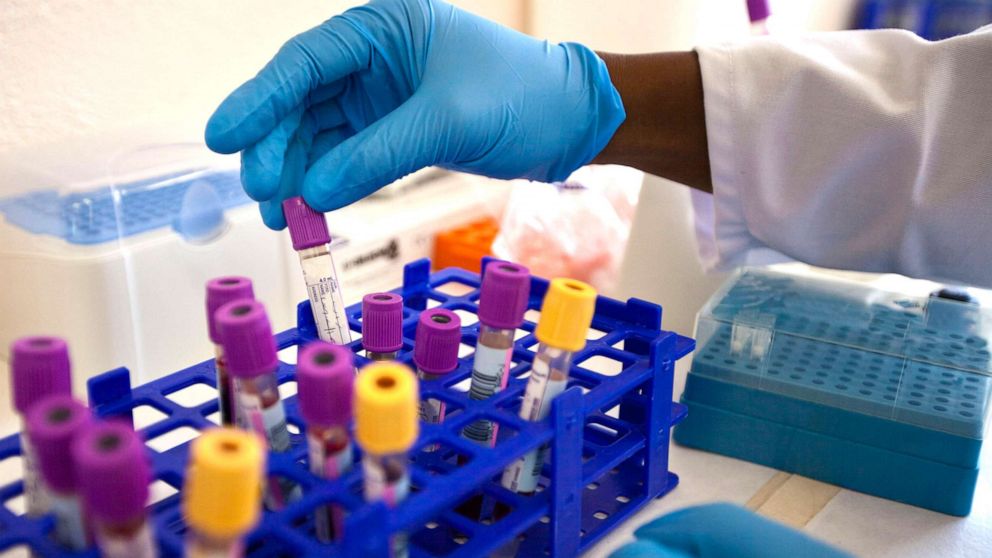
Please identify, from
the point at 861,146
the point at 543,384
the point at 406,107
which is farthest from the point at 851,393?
the point at 406,107

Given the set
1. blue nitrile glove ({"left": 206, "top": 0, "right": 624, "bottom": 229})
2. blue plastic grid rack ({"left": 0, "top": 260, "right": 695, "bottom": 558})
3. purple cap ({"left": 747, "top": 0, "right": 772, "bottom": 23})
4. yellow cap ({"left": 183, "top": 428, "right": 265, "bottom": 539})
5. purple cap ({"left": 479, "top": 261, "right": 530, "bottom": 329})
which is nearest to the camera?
yellow cap ({"left": 183, "top": 428, "right": 265, "bottom": 539})

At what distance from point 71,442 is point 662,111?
0.60 metres

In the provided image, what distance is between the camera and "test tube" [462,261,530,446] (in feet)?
1.72

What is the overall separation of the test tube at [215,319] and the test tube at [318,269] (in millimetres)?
87

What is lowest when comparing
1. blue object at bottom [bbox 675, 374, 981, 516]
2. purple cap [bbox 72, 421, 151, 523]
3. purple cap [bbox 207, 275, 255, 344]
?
blue object at bottom [bbox 675, 374, 981, 516]

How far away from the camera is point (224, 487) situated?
30cm

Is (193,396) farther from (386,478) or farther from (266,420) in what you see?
(386,478)

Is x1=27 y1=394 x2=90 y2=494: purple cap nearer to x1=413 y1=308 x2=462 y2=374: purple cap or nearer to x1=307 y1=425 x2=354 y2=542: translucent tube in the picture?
x1=307 y1=425 x2=354 y2=542: translucent tube

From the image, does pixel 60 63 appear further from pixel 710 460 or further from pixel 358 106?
pixel 710 460

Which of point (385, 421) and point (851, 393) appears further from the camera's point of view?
point (851, 393)

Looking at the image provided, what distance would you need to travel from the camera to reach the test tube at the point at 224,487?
0.30 m

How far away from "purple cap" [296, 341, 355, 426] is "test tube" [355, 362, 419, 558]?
0.02 meters

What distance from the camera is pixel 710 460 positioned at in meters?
0.71

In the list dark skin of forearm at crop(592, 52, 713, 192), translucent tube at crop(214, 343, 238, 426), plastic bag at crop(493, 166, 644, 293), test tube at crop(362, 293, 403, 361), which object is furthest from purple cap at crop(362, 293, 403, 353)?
plastic bag at crop(493, 166, 644, 293)
